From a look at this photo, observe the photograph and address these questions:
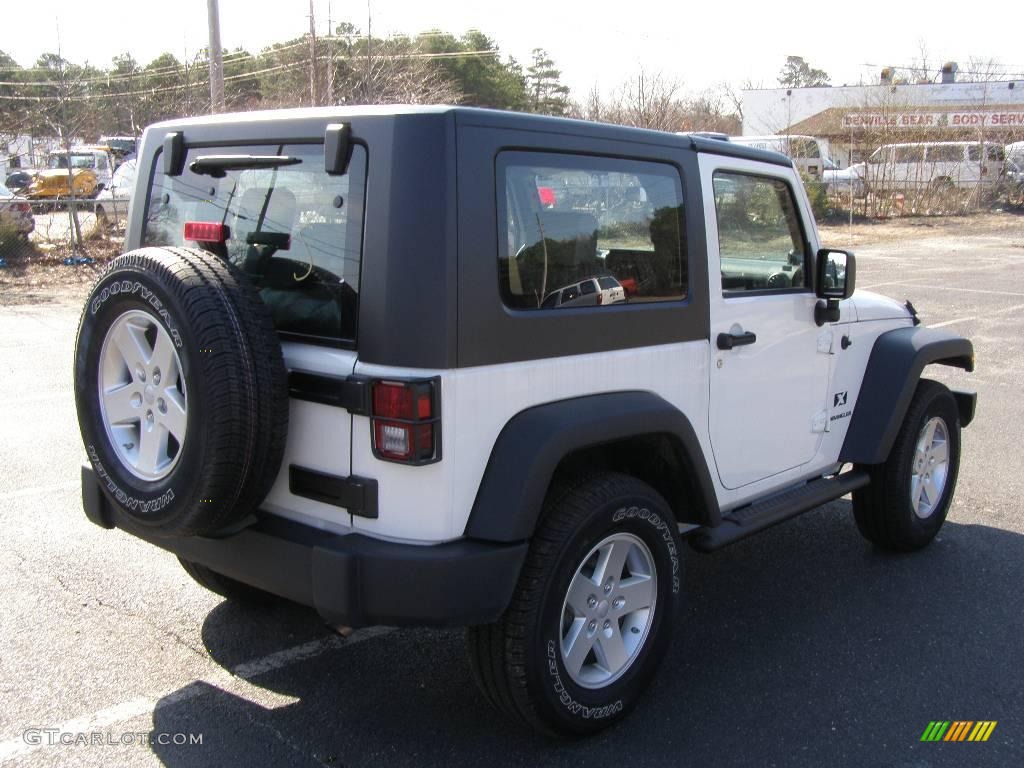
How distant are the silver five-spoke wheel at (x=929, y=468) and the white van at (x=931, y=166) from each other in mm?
25217

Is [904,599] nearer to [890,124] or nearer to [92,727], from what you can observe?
[92,727]

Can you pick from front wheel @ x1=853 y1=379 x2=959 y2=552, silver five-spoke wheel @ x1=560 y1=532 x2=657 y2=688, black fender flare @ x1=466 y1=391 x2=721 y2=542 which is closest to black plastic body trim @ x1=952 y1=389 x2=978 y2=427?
front wheel @ x1=853 y1=379 x2=959 y2=552

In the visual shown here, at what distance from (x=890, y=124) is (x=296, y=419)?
104 feet

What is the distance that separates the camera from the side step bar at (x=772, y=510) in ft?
12.3

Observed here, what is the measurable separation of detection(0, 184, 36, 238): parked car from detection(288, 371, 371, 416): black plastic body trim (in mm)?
15723

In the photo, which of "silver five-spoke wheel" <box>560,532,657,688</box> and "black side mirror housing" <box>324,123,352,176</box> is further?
"silver five-spoke wheel" <box>560,532,657,688</box>

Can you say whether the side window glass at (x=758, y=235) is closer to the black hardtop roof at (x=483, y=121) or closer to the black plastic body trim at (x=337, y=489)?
the black hardtop roof at (x=483, y=121)

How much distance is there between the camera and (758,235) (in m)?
4.14

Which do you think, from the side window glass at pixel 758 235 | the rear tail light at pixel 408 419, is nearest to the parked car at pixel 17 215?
the side window glass at pixel 758 235

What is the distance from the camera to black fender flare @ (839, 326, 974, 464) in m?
4.60

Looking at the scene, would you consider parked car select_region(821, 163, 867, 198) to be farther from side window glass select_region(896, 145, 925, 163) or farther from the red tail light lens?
the red tail light lens

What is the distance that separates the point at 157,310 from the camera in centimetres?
287

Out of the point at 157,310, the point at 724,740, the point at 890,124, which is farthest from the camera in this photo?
the point at 890,124

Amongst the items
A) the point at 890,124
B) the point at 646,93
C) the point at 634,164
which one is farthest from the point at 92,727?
the point at 890,124
